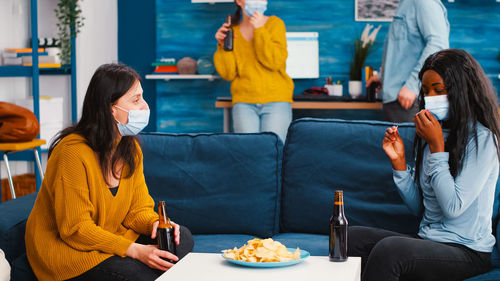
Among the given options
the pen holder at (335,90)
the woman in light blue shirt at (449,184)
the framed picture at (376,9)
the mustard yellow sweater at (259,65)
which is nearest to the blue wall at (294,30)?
the framed picture at (376,9)

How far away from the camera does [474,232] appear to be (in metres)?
2.01

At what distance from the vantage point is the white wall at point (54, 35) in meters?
4.74

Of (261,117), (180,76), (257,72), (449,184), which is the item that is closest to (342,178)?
(449,184)

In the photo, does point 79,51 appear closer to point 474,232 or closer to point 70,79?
point 70,79

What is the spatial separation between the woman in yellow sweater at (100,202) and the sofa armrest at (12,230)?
5.2 inches

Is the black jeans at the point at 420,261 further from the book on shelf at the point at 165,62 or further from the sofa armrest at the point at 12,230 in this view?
the book on shelf at the point at 165,62

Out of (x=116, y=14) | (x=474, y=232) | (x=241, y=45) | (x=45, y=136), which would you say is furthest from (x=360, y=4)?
(x=474, y=232)

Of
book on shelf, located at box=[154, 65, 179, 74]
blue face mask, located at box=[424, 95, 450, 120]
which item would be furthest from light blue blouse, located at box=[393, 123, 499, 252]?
book on shelf, located at box=[154, 65, 179, 74]

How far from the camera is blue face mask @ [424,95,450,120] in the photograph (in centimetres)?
211

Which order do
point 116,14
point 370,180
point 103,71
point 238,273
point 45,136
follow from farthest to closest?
1. point 116,14
2. point 45,136
3. point 370,180
4. point 103,71
5. point 238,273

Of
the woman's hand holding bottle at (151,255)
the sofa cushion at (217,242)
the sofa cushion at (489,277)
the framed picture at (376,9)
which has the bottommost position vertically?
the sofa cushion at (217,242)

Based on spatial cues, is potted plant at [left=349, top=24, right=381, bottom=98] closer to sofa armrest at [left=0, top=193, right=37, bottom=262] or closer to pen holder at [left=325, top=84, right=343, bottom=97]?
pen holder at [left=325, top=84, right=343, bottom=97]

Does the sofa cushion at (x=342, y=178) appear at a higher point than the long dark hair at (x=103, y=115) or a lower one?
lower

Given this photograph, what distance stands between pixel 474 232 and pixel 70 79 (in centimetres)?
405
